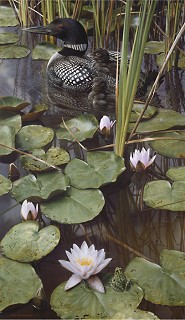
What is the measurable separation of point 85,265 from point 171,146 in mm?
1094

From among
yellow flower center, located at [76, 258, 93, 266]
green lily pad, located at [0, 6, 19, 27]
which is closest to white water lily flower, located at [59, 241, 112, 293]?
yellow flower center, located at [76, 258, 93, 266]

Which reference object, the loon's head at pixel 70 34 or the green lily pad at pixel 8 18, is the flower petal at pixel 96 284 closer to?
the loon's head at pixel 70 34

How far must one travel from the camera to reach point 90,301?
1.95 metres

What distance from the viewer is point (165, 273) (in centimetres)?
206

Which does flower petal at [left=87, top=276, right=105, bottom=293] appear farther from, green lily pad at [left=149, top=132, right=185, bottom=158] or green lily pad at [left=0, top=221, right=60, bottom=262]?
green lily pad at [left=149, top=132, right=185, bottom=158]

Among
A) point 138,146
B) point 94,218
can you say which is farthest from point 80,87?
point 94,218

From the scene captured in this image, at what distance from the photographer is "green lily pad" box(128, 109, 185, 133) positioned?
10.0 feet

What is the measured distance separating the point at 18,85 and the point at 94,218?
1557 mm

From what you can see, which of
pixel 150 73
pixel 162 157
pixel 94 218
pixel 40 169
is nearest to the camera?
pixel 94 218

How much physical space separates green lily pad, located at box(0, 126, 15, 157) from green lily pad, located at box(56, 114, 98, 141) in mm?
274

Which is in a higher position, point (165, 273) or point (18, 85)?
point (18, 85)

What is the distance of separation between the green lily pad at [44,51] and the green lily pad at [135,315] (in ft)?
8.31

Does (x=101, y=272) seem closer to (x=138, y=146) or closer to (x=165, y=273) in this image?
(x=165, y=273)

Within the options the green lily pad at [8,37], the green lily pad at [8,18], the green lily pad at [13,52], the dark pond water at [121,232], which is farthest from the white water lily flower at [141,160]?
the green lily pad at [8,18]
